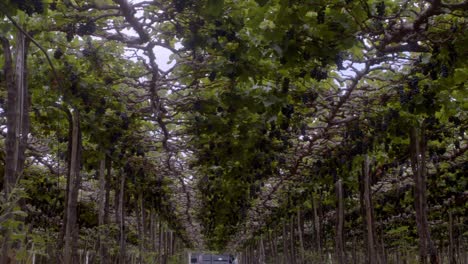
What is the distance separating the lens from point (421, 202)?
27.9ft

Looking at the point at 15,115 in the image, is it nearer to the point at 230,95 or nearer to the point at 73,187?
the point at 73,187

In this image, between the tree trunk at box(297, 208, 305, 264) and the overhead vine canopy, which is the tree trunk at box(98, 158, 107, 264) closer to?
the overhead vine canopy

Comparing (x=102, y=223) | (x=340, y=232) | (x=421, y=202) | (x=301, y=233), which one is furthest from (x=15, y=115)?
(x=301, y=233)

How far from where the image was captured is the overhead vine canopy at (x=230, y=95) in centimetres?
544

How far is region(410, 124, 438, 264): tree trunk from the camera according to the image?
8289 millimetres

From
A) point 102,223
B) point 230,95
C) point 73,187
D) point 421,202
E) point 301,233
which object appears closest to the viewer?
point 230,95

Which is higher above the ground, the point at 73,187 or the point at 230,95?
the point at 230,95

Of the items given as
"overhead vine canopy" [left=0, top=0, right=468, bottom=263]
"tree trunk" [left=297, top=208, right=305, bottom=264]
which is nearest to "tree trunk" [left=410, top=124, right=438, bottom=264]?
"overhead vine canopy" [left=0, top=0, right=468, bottom=263]

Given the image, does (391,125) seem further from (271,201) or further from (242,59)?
(271,201)

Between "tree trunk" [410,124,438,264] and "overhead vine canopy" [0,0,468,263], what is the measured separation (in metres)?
0.02

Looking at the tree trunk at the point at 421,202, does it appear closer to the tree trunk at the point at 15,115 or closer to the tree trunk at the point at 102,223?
the tree trunk at the point at 102,223

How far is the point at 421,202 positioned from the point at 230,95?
3651mm

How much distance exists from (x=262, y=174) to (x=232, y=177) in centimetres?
82

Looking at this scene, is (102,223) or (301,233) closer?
(102,223)
